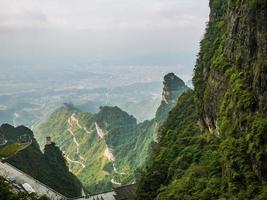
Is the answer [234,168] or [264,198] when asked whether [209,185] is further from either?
[264,198]

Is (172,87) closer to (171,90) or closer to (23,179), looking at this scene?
(171,90)

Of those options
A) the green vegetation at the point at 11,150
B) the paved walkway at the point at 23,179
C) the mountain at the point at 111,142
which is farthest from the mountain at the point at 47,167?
the mountain at the point at 111,142

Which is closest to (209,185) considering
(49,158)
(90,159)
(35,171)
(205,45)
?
(205,45)

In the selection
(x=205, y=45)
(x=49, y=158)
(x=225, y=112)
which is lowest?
(x=49, y=158)

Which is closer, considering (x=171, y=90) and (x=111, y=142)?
(x=171, y=90)

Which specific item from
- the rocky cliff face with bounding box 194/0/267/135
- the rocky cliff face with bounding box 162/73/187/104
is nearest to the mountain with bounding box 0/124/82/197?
the rocky cliff face with bounding box 194/0/267/135

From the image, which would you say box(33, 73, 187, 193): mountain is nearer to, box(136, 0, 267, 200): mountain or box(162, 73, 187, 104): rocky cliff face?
box(162, 73, 187, 104): rocky cliff face

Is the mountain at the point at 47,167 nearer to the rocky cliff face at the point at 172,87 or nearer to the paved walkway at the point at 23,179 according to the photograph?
the paved walkway at the point at 23,179

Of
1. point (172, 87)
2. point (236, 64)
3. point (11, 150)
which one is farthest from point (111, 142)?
point (236, 64)
